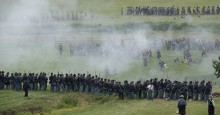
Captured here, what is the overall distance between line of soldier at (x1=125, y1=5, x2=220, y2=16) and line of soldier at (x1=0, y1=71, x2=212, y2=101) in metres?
31.4

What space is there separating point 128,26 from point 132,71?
19.3 meters

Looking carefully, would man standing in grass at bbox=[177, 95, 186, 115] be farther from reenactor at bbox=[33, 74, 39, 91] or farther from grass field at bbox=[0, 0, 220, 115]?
reenactor at bbox=[33, 74, 39, 91]

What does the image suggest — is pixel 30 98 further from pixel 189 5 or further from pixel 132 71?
pixel 189 5

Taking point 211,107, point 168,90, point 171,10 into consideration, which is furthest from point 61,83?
point 171,10

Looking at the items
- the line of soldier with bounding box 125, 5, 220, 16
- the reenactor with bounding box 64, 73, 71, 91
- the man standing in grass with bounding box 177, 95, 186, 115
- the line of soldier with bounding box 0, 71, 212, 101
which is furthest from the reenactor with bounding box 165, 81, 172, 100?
the line of soldier with bounding box 125, 5, 220, 16

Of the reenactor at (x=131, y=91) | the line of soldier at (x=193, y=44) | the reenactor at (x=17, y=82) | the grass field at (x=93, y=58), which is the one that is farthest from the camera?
the line of soldier at (x=193, y=44)

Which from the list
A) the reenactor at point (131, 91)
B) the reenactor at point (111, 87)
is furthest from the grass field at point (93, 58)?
the reenactor at point (131, 91)

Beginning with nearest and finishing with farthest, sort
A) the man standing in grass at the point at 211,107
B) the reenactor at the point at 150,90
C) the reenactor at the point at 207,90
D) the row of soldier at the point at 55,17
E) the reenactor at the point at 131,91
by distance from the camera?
the man standing in grass at the point at 211,107 < the reenactor at the point at 207,90 < the reenactor at the point at 150,90 < the reenactor at the point at 131,91 < the row of soldier at the point at 55,17

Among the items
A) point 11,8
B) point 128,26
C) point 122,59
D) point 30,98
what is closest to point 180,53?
point 122,59

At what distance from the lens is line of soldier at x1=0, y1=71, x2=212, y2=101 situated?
117 ft

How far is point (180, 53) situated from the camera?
5216cm

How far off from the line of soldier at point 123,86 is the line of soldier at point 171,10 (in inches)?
1236

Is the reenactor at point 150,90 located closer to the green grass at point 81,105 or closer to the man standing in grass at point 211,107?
the green grass at point 81,105

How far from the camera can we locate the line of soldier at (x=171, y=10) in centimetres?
6806
